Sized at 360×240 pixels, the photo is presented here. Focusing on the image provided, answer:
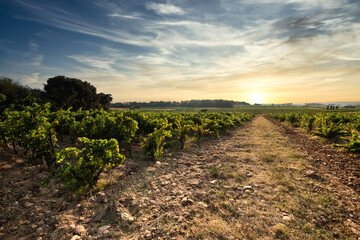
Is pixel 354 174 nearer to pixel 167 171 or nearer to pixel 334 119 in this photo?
pixel 167 171

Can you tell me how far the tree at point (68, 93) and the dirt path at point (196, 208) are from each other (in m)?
24.8

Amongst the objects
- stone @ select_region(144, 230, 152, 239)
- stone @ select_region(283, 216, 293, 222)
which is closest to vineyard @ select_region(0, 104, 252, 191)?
stone @ select_region(144, 230, 152, 239)

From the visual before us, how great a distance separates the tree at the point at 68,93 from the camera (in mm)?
25688

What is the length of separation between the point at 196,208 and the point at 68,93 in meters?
30.1

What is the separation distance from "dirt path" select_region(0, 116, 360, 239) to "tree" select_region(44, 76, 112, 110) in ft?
81.3

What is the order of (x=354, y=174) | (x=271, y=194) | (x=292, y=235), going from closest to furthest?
1. (x=292, y=235)
2. (x=271, y=194)
3. (x=354, y=174)

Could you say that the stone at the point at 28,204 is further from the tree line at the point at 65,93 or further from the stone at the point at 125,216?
the tree line at the point at 65,93

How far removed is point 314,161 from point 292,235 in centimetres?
645

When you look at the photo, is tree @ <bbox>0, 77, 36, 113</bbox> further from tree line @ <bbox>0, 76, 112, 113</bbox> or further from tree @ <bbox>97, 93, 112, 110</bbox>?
tree @ <bbox>97, 93, 112, 110</bbox>

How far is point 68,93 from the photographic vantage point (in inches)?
1025

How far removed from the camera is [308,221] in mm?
3758

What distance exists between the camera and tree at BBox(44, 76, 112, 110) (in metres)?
25.7

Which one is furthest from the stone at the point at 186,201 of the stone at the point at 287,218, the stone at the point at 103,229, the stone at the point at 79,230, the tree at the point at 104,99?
the tree at the point at 104,99

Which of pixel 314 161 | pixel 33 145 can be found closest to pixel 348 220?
pixel 314 161
